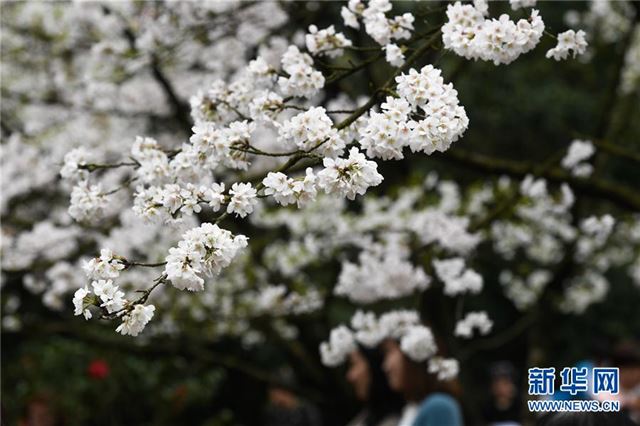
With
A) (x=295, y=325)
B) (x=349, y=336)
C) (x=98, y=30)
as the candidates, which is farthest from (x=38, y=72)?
(x=349, y=336)

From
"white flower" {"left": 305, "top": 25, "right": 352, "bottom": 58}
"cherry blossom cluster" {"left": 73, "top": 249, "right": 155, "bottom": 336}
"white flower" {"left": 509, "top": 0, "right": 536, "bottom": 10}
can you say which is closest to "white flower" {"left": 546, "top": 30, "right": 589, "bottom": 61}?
"white flower" {"left": 509, "top": 0, "right": 536, "bottom": 10}

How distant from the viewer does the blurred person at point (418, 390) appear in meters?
3.54

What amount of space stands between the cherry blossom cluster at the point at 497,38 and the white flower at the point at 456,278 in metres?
1.79

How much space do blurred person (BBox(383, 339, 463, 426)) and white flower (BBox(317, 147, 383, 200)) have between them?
5.65 ft

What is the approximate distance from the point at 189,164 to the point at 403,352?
66.0 inches

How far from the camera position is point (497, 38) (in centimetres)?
238

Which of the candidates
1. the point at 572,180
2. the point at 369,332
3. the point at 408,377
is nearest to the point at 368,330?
the point at 369,332

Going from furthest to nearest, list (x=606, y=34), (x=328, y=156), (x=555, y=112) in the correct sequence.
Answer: (x=555, y=112), (x=606, y=34), (x=328, y=156)

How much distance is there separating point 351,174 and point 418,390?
193 cm

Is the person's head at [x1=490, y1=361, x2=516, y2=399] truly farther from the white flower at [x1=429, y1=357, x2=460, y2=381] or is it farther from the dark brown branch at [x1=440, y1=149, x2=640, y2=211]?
the white flower at [x1=429, y1=357, x2=460, y2=381]

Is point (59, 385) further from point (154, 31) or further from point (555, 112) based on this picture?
point (555, 112)

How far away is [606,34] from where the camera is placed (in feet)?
31.7

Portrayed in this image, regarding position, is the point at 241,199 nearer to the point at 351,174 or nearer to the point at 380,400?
the point at 351,174

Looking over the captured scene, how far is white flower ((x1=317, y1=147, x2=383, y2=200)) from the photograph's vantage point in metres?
2.11
